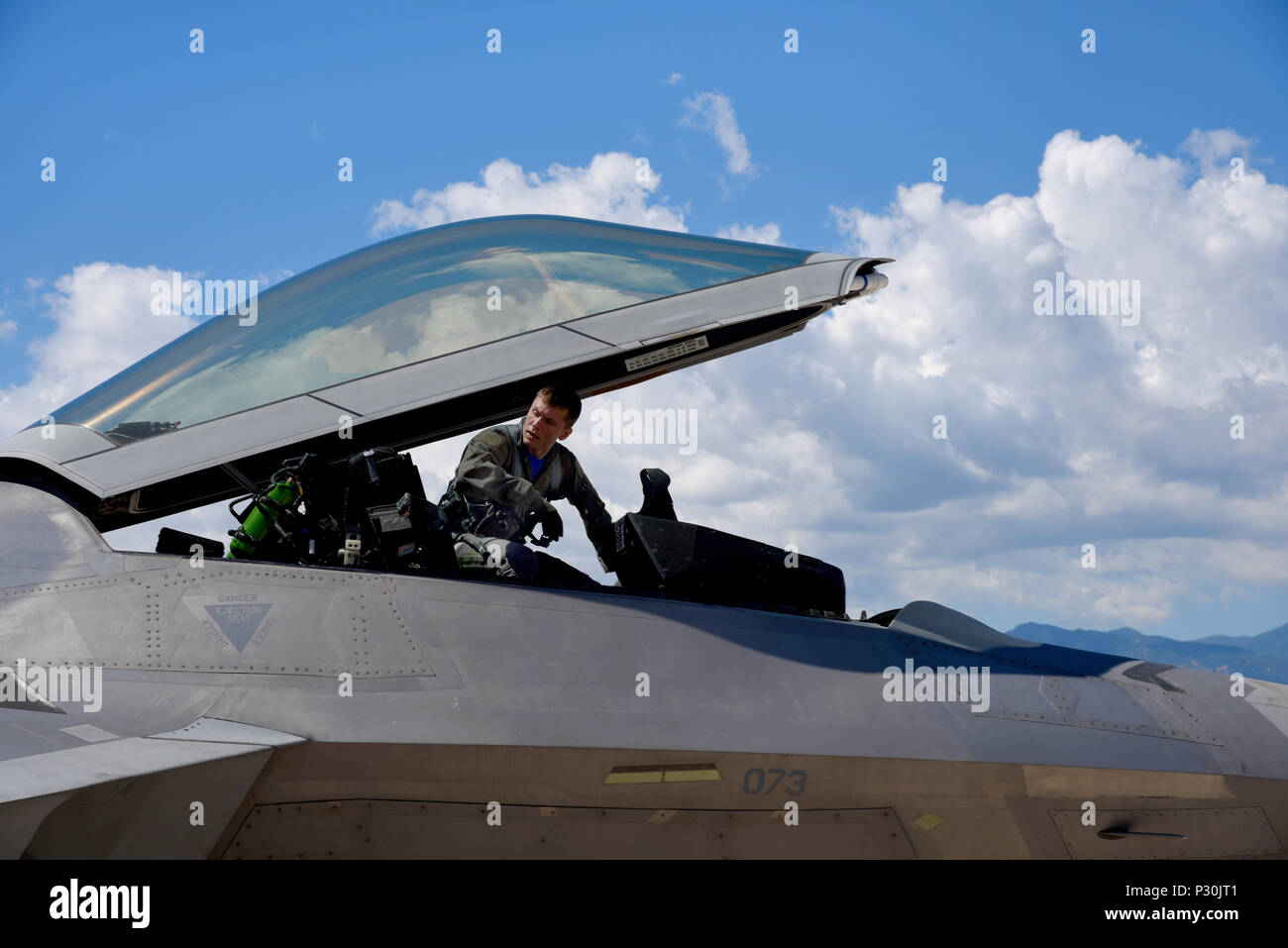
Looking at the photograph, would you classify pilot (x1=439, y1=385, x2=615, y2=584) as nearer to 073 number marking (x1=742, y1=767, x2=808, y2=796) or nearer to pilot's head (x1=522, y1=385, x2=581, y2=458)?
pilot's head (x1=522, y1=385, x2=581, y2=458)

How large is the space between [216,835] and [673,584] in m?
2.11

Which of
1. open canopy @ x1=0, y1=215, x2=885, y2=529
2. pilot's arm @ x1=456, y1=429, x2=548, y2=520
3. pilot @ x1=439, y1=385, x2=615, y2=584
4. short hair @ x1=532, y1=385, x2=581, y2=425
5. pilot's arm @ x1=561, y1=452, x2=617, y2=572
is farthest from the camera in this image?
pilot's arm @ x1=561, y1=452, x2=617, y2=572

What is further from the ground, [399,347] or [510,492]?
[399,347]

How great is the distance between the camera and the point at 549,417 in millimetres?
5160

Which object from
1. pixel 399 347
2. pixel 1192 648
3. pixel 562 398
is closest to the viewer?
pixel 399 347

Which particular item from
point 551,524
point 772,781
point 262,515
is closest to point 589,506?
point 551,524

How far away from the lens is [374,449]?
15.3ft

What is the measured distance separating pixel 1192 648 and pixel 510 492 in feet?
330

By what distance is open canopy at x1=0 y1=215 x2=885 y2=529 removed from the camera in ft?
14.5

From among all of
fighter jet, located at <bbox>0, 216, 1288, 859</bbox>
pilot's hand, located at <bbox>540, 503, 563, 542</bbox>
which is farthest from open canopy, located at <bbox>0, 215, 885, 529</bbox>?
pilot's hand, located at <bbox>540, 503, 563, 542</bbox>

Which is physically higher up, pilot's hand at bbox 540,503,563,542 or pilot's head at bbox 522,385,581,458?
pilot's head at bbox 522,385,581,458

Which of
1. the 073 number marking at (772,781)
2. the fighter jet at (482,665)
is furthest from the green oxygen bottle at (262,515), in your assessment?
the 073 number marking at (772,781)

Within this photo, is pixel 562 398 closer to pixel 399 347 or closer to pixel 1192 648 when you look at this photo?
pixel 399 347
